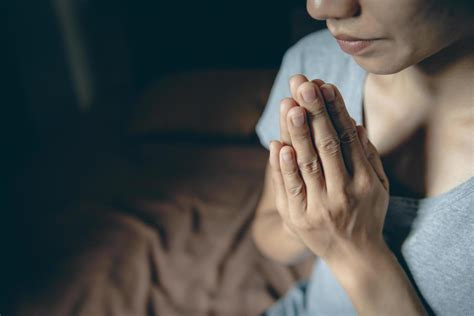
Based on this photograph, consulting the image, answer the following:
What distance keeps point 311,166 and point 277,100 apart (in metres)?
0.29

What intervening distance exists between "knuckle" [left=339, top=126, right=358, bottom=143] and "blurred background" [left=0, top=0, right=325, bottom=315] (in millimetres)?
545

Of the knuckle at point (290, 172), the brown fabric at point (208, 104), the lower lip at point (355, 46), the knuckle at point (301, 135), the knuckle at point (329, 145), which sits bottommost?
the brown fabric at point (208, 104)

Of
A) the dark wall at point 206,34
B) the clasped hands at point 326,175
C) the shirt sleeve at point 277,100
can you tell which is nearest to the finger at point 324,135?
the clasped hands at point 326,175

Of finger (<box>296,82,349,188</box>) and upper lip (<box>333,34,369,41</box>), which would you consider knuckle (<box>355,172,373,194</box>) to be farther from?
upper lip (<box>333,34,369,41</box>)

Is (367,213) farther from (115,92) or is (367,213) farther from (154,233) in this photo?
(115,92)

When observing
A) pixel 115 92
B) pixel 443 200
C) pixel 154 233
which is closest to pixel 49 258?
pixel 154 233

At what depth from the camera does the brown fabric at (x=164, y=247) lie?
936 millimetres

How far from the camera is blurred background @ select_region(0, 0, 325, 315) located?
0.98 meters

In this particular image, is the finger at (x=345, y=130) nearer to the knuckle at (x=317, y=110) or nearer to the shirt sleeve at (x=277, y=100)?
the knuckle at (x=317, y=110)

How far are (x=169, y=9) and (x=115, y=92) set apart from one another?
0.58m

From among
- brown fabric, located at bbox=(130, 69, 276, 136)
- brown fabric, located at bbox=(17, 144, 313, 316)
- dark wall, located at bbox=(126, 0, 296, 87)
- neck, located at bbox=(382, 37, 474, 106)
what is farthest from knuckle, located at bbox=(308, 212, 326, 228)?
A: dark wall, located at bbox=(126, 0, 296, 87)

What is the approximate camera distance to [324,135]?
0.46 m

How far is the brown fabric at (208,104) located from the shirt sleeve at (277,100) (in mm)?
717

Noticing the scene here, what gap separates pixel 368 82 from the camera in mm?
Answer: 630
